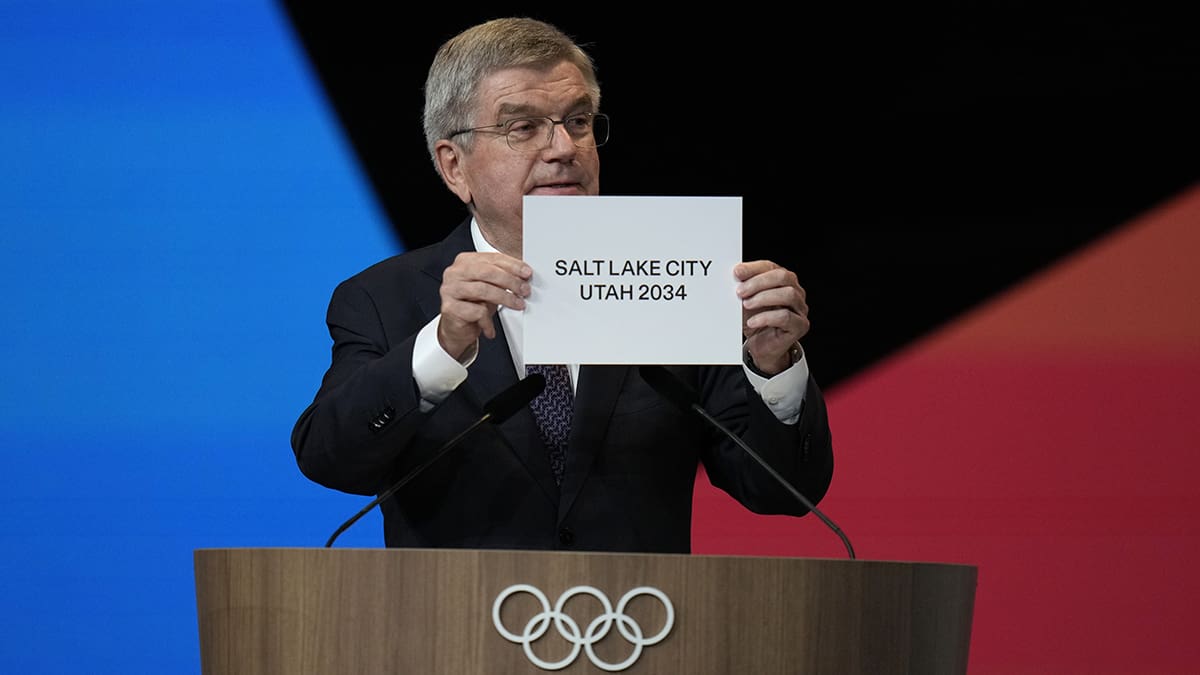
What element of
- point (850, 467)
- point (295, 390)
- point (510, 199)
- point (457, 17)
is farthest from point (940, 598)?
point (457, 17)

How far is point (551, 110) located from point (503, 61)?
0.11 meters

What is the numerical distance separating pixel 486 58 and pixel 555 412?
535 mm

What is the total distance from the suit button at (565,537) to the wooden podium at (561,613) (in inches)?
23.6

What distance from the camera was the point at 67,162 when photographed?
9.41 feet

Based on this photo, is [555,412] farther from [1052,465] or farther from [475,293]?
[1052,465]

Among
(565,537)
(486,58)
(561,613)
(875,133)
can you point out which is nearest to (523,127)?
(486,58)

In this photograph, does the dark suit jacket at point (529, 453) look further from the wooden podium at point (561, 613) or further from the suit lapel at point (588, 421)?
the wooden podium at point (561, 613)

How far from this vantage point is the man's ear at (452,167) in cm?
222

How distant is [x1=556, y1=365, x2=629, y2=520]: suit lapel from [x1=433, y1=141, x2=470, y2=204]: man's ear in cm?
36

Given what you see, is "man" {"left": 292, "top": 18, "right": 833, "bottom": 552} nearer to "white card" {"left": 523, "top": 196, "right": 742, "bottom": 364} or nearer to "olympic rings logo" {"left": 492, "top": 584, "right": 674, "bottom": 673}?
"white card" {"left": 523, "top": 196, "right": 742, "bottom": 364}

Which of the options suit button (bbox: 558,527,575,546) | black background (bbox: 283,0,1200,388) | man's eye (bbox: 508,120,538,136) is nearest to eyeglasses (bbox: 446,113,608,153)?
man's eye (bbox: 508,120,538,136)

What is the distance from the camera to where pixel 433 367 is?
1771 mm

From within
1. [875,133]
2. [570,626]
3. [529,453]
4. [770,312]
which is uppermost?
[875,133]

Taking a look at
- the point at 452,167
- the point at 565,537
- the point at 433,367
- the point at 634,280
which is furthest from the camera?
the point at 452,167
